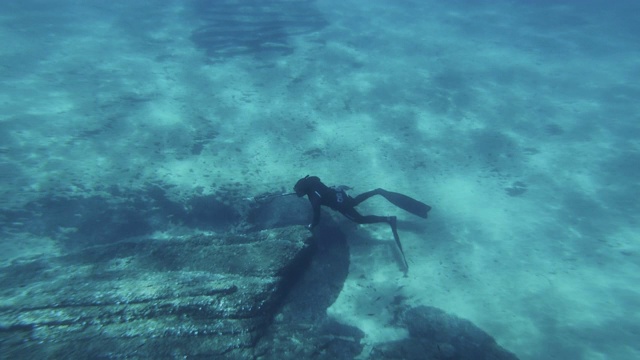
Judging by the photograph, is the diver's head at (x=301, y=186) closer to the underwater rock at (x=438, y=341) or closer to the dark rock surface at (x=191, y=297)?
the dark rock surface at (x=191, y=297)

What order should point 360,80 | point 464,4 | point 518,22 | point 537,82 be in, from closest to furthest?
1. point 360,80
2. point 537,82
3. point 518,22
4. point 464,4

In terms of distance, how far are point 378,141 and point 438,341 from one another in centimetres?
561

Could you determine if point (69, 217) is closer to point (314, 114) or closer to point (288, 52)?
point (314, 114)

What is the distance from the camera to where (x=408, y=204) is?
732cm

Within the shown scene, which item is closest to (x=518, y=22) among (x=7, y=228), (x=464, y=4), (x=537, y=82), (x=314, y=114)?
(x=464, y=4)

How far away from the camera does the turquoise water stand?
20.3 feet

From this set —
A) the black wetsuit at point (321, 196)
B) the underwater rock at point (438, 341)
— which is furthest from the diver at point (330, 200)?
the underwater rock at point (438, 341)

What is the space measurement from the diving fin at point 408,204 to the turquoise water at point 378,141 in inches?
14.4

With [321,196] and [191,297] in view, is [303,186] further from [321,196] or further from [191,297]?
[191,297]

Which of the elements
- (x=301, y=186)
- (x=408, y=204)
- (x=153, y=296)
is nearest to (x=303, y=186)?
(x=301, y=186)

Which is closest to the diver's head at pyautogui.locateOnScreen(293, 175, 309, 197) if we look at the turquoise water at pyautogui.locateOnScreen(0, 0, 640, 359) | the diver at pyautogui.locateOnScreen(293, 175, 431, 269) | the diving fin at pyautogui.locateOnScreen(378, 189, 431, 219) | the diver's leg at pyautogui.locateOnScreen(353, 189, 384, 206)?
the diver at pyautogui.locateOnScreen(293, 175, 431, 269)

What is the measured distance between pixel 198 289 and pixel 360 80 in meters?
9.55

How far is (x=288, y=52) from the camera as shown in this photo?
13930 mm

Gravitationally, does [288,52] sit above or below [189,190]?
above
